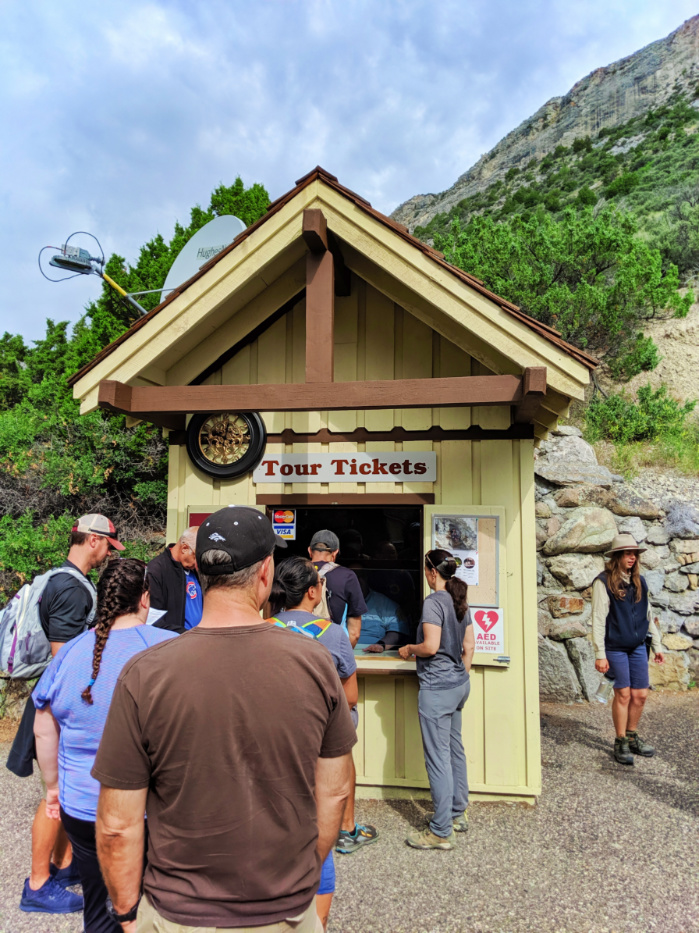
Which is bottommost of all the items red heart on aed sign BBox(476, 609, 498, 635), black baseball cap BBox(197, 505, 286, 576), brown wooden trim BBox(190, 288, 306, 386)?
red heart on aed sign BBox(476, 609, 498, 635)

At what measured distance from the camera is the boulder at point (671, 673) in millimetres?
7824

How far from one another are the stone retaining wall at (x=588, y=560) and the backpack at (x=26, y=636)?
5.78 metres

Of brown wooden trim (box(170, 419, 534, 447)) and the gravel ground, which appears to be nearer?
the gravel ground

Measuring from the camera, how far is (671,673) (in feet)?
25.8

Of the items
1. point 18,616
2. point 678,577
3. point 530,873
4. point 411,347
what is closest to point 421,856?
point 530,873

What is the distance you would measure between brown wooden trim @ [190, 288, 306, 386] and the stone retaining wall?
4.43m

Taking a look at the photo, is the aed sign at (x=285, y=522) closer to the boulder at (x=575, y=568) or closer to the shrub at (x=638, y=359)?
the boulder at (x=575, y=568)

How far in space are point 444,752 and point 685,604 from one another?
5.71 meters

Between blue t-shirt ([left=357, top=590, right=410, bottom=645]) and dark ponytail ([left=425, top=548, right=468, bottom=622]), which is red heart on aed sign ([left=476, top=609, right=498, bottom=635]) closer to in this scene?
dark ponytail ([left=425, top=548, right=468, bottom=622])

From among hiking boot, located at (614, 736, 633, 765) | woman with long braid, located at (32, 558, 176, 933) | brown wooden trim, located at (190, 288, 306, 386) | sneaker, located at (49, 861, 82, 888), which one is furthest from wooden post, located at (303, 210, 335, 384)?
hiking boot, located at (614, 736, 633, 765)

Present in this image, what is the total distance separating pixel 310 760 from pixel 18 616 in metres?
2.51

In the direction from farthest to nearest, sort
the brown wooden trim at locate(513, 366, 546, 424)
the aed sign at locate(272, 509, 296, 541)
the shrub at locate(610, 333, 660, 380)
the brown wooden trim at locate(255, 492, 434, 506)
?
the shrub at locate(610, 333, 660, 380), the aed sign at locate(272, 509, 296, 541), the brown wooden trim at locate(255, 492, 434, 506), the brown wooden trim at locate(513, 366, 546, 424)

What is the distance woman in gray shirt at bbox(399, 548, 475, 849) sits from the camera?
392cm

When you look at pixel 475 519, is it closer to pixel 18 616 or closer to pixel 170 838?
pixel 18 616
